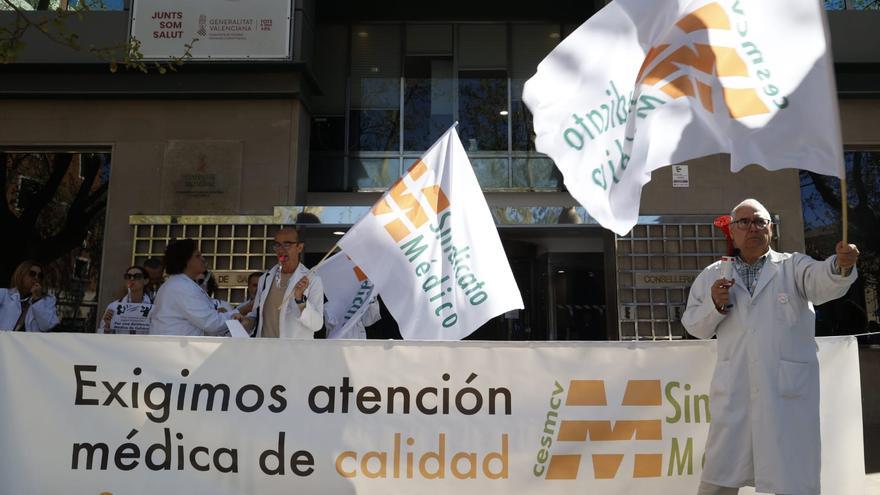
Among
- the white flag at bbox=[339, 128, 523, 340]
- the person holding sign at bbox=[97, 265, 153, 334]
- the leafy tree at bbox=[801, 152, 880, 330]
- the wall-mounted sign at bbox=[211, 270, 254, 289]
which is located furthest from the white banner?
the leafy tree at bbox=[801, 152, 880, 330]

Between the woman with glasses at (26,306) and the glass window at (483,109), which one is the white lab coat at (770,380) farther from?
the glass window at (483,109)

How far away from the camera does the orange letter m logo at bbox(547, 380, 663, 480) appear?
4.22 metres

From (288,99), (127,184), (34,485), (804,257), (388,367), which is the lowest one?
(34,485)

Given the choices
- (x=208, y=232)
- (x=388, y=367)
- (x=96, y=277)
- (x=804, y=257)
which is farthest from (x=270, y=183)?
(x=804, y=257)

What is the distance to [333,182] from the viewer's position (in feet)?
39.6

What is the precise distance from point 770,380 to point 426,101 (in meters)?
9.78

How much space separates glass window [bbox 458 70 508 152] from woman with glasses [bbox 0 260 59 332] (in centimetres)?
728

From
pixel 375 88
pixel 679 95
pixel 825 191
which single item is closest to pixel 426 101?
pixel 375 88

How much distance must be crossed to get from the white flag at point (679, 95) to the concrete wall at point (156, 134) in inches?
276

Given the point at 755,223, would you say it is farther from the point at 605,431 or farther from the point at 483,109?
A: the point at 483,109

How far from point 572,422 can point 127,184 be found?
8666 millimetres

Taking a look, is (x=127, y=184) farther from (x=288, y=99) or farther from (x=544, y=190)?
(x=544, y=190)

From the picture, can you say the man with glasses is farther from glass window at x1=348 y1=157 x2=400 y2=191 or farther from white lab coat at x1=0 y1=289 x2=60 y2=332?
glass window at x1=348 y1=157 x2=400 y2=191

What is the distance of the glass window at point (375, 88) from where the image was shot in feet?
40.3
